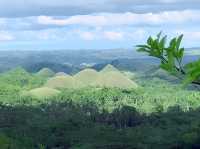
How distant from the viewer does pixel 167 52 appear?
554 cm

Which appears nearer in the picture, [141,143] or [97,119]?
[141,143]

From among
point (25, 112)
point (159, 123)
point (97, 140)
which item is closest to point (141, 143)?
point (97, 140)

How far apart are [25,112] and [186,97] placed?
85.0m

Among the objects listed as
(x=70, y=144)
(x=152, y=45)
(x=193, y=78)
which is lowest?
(x=70, y=144)

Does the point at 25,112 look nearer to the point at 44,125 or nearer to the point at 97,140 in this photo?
the point at 44,125

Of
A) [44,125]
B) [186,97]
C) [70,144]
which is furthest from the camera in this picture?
[186,97]

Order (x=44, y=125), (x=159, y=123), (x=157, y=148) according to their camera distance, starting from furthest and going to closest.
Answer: (x=159, y=123) < (x=44, y=125) < (x=157, y=148)

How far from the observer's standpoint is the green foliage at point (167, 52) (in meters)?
5.44

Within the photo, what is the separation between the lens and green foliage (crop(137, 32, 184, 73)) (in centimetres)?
544

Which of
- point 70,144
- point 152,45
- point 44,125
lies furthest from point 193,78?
point 44,125

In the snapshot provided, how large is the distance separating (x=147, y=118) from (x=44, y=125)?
97.8 feet

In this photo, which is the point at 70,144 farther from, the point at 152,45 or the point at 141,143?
the point at 152,45

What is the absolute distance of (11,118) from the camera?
109062 mm

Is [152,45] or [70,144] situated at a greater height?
[152,45]
